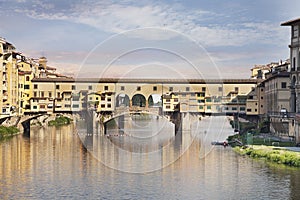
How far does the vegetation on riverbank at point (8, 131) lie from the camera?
41.3 m

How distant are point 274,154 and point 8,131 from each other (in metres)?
23.4

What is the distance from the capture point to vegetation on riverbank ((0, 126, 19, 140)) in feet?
135

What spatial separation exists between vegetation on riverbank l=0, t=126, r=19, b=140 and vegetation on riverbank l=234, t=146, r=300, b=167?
18624mm

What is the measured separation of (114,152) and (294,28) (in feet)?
51.8

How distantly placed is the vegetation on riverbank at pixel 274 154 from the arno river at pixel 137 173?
706 mm

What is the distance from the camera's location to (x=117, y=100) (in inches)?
1940

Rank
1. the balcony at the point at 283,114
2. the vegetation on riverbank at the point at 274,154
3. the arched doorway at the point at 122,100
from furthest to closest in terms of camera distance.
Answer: the arched doorway at the point at 122,100 < the balcony at the point at 283,114 < the vegetation on riverbank at the point at 274,154

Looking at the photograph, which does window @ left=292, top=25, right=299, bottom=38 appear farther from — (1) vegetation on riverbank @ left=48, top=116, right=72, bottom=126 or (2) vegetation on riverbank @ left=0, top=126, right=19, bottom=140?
(1) vegetation on riverbank @ left=48, top=116, right=72, bottom=126

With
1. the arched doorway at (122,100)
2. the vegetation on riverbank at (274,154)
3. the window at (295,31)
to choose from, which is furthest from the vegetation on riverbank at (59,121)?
the vegetation on riverbank at (274,154)

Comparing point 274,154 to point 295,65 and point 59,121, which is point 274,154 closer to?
point 295,65

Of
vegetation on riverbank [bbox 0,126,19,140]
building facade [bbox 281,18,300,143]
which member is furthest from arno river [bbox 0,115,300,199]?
building facade [bbox 281,18,300,143]

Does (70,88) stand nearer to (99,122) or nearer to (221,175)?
(99,122)

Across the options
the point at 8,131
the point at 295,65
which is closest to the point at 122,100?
the point at 8,131

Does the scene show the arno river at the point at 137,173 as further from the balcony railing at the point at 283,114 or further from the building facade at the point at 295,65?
the building facade at the point at 295,65
